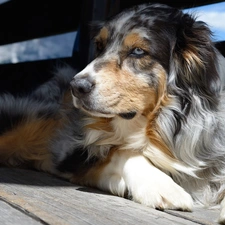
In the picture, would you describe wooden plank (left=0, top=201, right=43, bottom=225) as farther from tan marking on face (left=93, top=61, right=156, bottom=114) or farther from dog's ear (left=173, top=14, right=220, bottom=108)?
dog's ear (left=173, top=14, right=220, bottom=108)

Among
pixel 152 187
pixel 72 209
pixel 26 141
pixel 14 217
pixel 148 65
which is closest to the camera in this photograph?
pixel 14 217

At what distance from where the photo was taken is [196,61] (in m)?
2.95

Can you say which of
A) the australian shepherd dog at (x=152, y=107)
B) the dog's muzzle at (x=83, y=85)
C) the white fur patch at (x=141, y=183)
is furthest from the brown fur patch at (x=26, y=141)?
the dog's muzzle at (x=83, y=85)

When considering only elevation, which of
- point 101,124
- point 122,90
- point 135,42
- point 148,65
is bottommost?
point 101,124

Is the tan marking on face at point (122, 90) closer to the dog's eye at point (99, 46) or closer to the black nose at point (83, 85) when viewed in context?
the black nose at point (83, 85)

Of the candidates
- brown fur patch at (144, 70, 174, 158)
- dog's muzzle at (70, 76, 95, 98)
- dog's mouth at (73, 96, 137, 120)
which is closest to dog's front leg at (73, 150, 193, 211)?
brown fur patch at (144, 70, 174, 158)

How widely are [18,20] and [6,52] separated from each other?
0.51m

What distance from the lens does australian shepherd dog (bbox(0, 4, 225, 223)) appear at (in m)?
2.80

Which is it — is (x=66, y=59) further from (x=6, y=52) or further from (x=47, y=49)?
(x=6, y=52)

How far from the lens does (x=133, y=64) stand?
290 cm

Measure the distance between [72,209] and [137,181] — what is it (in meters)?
0.54

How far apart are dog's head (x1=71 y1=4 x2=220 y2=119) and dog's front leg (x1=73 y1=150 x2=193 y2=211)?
258 millimetres

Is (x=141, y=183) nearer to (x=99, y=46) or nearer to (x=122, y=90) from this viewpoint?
(x=122, y=90)

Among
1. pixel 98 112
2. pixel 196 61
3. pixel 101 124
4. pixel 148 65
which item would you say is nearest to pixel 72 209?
pixel 98 112
